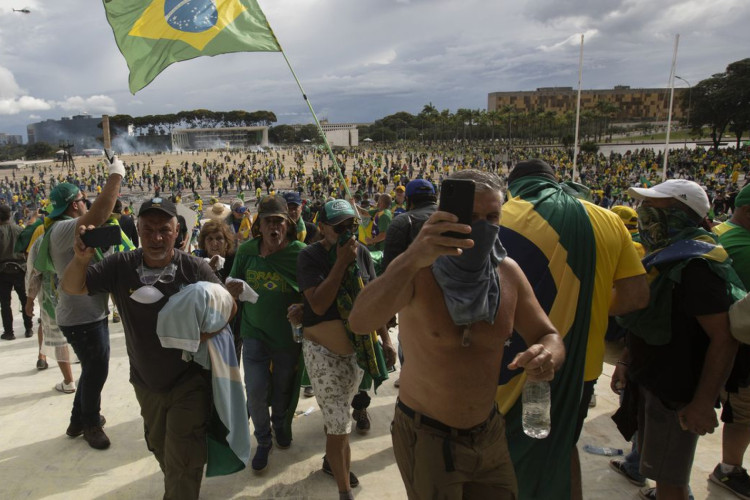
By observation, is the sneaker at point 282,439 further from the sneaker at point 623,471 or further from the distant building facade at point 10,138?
the distant building facade at point 10,138

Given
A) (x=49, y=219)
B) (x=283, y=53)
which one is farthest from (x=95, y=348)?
(x=283, y=53)

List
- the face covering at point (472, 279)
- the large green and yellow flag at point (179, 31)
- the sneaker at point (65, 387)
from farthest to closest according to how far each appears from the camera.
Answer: the sneaker at point (65, 387) → the large green and yellow flag at point (179, 31) → the face covering at point (472, 279)

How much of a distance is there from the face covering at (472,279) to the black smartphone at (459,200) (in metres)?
0.14

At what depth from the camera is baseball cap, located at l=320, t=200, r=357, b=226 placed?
2570 millimetres

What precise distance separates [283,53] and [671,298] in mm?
2749

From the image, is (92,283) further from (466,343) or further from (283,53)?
(283,53)

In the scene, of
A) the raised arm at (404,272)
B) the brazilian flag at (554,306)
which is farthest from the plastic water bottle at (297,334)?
the raised arm at (404,272)

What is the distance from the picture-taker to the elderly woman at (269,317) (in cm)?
297

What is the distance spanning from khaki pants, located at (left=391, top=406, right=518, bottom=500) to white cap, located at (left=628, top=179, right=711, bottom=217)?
1323mm

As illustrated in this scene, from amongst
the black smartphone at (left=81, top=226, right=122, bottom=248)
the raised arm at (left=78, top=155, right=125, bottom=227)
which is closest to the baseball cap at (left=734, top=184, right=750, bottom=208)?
the black smartphone at (left=81, top=226, right=122, bottom=248)

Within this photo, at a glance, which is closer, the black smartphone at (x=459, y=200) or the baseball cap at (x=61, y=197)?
the black smartphone at (x=459, y=200)

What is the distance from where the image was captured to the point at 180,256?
7.84ft

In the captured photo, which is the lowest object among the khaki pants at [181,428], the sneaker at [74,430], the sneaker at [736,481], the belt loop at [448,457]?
the sneaker at [74,430]

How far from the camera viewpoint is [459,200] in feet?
4.03
